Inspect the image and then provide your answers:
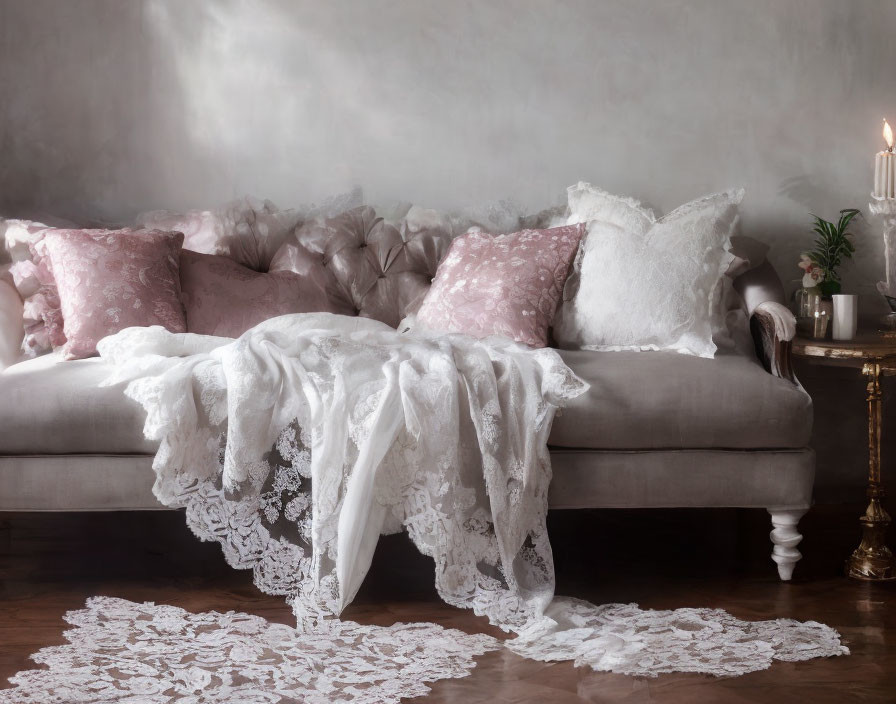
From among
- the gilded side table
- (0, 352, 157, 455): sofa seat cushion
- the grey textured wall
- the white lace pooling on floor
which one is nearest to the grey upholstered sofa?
(0, 352, 157, 455): sofa seat cushion

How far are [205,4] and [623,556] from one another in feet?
7.26

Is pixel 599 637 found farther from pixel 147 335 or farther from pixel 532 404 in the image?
pixel 147 335

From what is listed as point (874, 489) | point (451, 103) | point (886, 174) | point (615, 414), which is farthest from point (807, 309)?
point (451, 103)

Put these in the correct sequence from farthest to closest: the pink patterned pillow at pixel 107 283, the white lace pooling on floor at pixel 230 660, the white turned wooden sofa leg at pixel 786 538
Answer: the pink patterned pillow at pixel 107 283, the white turned wooden sofa leg at pixel 786 538, the white lace pooling on floor at pixel 230 660

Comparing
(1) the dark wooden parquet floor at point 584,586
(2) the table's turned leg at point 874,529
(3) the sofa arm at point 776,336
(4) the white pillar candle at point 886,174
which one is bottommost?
(1) the dark wooden parquet floor at point 584,586

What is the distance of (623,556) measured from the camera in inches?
95.6

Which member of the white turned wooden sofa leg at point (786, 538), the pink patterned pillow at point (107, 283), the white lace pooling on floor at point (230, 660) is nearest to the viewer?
the white lace pooling on floor at point (230, 660)

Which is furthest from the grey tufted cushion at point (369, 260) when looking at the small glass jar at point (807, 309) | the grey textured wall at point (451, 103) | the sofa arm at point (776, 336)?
the small glass jar at point (807, 309)

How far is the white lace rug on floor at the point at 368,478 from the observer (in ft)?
6.31

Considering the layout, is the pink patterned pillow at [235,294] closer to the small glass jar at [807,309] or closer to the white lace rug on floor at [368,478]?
the white lace rug on floor at [368,478]

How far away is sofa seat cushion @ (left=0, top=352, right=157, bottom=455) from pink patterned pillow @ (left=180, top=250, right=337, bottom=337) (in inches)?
21.5

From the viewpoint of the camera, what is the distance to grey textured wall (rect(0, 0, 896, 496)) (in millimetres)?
3008

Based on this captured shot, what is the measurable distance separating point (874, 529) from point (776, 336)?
1.73 ft

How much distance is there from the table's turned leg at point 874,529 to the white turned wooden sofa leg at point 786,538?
0.18 m
